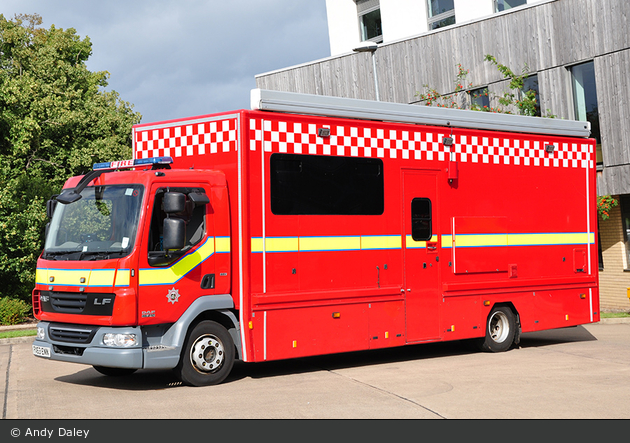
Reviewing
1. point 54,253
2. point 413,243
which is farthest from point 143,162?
point 413,243

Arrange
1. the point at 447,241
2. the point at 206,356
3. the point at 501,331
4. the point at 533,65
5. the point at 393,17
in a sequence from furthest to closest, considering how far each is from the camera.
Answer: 1. the point at 393,17
2. the point at 533,65
3. the point at 501,331
4. the point at 447,241
5. the point at 206,356

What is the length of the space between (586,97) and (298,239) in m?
13.6

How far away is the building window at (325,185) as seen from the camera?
31.3 ft

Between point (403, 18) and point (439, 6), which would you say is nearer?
point (439, 6)

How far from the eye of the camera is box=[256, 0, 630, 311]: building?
63.8 ft

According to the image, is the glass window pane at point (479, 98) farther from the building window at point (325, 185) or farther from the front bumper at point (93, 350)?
the front bumper at point (93, 350)

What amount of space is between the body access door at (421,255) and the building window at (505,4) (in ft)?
44.7

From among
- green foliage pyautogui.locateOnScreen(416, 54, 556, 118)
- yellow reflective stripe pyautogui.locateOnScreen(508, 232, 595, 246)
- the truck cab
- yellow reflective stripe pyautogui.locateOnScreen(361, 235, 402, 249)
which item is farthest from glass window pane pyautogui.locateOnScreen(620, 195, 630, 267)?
the truck cab

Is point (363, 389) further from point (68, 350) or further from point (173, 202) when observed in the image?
point (68, 350)

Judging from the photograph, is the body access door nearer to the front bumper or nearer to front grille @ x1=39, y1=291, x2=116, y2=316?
the front bumper
